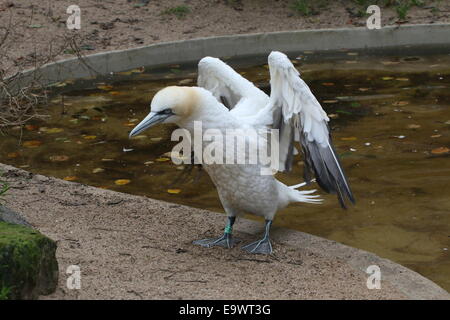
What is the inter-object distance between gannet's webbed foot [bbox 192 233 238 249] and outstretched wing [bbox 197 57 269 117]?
28.4 inches

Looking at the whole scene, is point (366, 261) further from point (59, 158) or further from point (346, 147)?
point (59, 158)

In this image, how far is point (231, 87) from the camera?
16.5 ft

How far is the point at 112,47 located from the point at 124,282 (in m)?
6.63

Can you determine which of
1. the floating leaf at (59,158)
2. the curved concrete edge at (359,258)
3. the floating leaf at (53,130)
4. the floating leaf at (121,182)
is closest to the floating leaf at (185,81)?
the floating leaf at (53,130)

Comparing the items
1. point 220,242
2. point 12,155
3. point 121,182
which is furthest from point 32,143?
point 220,242

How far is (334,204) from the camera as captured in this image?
5613 mm

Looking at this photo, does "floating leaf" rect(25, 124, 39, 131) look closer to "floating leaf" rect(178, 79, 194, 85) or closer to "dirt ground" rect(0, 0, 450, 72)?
"floating leaf" rect(178, 79, 194, 85)

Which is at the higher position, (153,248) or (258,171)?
(258,171)

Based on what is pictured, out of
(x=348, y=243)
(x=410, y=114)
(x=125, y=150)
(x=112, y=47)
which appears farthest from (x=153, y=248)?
(x=112, y=47)

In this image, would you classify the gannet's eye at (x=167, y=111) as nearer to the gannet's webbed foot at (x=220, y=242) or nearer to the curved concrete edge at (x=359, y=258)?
the gannet's webbed foot at (x=220, y=242)

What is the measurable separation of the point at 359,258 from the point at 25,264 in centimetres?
183

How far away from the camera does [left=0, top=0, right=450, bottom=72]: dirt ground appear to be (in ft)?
33.3

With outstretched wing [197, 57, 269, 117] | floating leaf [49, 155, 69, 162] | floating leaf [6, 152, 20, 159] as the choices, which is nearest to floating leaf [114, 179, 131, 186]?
floating leaf [49, 155, 69, 162]
